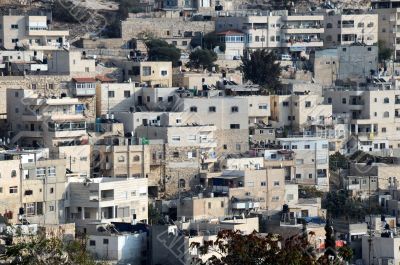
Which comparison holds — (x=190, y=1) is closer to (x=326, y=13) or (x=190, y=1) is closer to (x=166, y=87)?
(x=326, y=13)

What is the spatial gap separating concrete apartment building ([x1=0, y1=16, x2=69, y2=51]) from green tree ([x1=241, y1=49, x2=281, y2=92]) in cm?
519

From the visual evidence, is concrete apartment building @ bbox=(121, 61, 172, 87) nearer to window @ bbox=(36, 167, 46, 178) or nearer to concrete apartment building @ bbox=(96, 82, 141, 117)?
concrete apartment building @ bbox=(96, 82, 141, 117)

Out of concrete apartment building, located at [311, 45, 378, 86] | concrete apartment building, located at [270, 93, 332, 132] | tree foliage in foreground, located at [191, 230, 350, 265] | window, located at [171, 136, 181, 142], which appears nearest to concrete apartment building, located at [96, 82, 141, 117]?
window, located at [171, 136, 181, 142]

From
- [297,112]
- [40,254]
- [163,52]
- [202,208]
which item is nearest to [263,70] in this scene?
Result: [163,52]

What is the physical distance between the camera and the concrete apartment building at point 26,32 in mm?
69062

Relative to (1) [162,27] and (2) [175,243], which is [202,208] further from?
(1) [162,27]

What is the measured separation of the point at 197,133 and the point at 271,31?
50.9 feet

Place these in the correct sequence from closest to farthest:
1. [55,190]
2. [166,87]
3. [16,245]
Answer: [16,245] < [55,190] < [166,87]

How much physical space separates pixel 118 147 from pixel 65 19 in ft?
63.7

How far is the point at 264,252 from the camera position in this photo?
43.9 metres

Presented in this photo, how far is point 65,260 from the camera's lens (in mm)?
43688

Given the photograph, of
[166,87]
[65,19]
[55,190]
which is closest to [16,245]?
[55,190]

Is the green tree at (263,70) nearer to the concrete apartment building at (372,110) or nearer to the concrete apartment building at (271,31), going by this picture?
the concrete apartment building at (372,110)

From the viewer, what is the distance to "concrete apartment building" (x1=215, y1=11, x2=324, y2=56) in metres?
73.6
